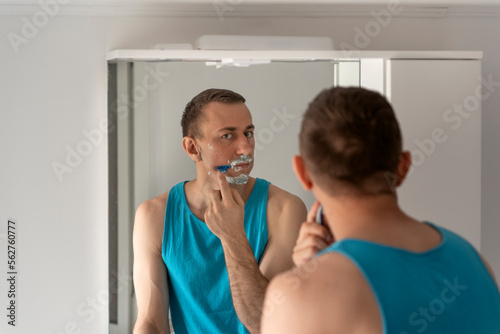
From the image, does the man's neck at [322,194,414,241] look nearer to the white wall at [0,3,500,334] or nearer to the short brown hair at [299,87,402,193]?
the short brown hair at [299,87,402,193]

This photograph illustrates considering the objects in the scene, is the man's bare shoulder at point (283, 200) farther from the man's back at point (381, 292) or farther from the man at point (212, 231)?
the man's back at point (381, 292)

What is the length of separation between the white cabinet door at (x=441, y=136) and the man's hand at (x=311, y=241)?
2.00 feet

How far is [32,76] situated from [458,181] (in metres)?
1.00

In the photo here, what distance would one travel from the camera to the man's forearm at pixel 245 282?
102 cm

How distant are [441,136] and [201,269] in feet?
1.98

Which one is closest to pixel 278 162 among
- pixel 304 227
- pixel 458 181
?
pixel 458 181

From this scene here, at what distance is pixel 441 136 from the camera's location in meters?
1.25

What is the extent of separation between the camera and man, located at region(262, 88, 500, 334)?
52cm

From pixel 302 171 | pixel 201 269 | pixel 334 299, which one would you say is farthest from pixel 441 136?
pixel 334 299

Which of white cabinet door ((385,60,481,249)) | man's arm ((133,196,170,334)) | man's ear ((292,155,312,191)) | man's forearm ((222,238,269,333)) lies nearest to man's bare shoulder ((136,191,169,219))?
man's arm ((133,196,170,334))

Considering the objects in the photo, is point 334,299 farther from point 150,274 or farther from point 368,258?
point 150,274

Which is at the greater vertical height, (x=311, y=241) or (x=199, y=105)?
(x=199, y=105)

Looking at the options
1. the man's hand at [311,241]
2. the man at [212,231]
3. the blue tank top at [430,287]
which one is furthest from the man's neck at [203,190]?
the blue tank top at [430,287]

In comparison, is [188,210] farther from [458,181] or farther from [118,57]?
[458,181]
